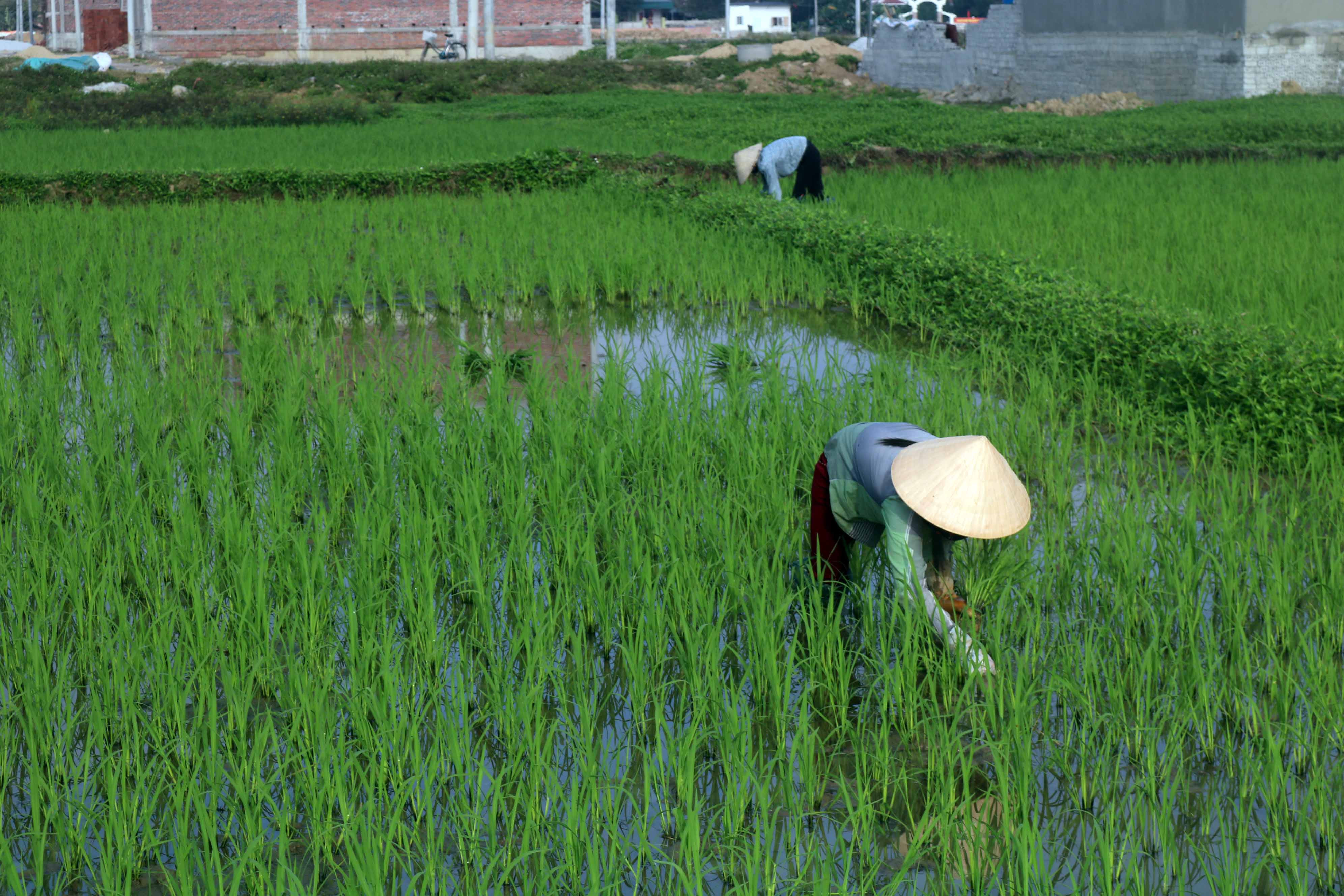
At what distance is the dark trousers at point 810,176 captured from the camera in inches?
358

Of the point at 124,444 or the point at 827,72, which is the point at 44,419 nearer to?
the point at 124,444

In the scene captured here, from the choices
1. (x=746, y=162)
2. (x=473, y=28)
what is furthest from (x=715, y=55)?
(x=746, y=162)

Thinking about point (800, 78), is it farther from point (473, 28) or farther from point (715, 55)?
point (473, 28)

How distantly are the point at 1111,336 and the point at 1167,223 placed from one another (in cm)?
353

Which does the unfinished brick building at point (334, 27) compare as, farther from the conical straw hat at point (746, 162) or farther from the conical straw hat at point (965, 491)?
the conical straw hat at point (965, 491)

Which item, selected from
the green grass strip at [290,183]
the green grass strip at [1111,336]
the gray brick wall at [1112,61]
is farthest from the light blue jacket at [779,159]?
the gray brick wall at [1112,61]

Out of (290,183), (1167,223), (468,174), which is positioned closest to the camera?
(1167,223)

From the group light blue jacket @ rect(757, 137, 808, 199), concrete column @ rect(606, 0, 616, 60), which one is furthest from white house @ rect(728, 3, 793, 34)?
light blue jacket @ rect(757, 137, 808, 199)

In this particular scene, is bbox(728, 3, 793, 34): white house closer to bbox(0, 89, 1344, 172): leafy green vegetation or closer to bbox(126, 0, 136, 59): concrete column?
bbox(126, 0, 136, 59): concrete column

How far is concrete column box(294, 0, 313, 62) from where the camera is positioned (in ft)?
102

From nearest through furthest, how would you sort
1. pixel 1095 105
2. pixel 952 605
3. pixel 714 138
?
pixel 952 605
pixel 714 138
pixel 1095 105

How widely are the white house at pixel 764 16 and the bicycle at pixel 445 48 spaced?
30.8 metres

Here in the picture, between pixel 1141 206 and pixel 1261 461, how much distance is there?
204 inches

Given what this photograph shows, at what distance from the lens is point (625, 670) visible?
286cm
